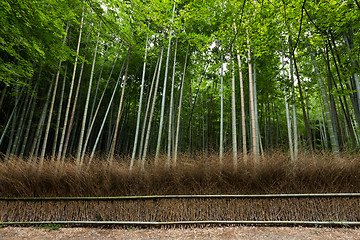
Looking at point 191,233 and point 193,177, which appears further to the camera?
point 193,177

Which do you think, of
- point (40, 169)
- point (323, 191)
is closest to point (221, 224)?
point (323, 191)

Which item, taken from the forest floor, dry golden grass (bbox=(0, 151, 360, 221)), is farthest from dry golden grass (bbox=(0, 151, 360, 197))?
the forest floor

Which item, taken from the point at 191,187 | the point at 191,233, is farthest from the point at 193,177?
the point at 191,233

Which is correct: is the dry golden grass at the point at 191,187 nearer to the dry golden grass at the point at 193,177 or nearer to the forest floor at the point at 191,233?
the dry golden grass at the point at 193,177

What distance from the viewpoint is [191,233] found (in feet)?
7.10

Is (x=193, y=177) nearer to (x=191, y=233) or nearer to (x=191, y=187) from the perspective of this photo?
(x=191, y=187)

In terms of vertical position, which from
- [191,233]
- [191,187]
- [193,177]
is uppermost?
[193,177]

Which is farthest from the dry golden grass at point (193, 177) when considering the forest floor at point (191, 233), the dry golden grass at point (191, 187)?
the forest floor at point (191, 233)

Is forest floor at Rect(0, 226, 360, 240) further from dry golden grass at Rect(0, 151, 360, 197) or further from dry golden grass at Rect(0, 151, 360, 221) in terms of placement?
dry golden grass at Rect(0, 151, 360, 197)

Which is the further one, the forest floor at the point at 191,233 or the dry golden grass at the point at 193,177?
the dry golden grass at the point at 193,177

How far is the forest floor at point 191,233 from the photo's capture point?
1.99m

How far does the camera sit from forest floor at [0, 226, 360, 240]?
1.99 m

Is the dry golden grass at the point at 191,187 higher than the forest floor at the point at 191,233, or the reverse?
the dry golden grass at the point at 191,187

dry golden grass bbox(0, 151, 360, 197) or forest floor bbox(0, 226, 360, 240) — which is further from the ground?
dry golden grass bbox(0, 151, 360, 197)
